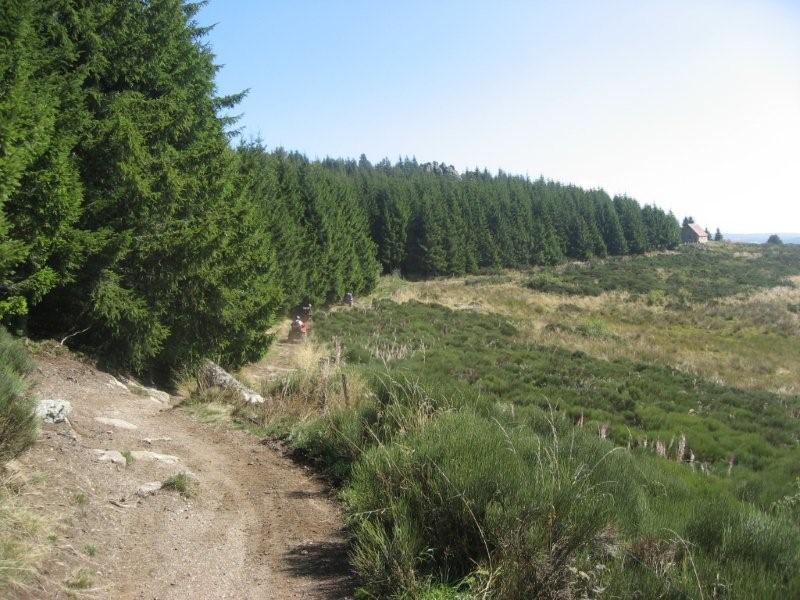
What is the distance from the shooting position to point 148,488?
490cm

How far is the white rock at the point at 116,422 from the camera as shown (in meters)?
6.55

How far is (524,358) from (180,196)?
545 inches

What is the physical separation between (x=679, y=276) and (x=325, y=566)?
67830 mm

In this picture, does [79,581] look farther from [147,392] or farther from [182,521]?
[147,392]

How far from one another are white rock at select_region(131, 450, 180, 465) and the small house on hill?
5271 inches

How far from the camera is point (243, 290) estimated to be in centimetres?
1295

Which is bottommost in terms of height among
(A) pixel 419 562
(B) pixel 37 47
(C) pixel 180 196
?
(A) pixel 419 562

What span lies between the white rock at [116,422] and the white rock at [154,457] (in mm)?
978

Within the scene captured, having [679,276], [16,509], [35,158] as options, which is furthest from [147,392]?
[679,276]

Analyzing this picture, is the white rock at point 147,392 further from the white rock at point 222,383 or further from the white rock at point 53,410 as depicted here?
the white rock at point 53,410

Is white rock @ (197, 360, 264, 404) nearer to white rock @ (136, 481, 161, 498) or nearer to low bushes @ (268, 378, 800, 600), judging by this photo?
white rock @ (136, 481, 161, 498)

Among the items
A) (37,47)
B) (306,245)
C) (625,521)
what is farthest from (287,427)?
(306,245)

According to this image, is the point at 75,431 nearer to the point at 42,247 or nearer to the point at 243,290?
the point at 42,247

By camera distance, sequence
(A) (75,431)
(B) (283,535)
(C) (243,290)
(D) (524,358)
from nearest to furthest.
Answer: (B) (283,535) < (A) (75,431) < (C) (243,290) < (D) (524,358)
